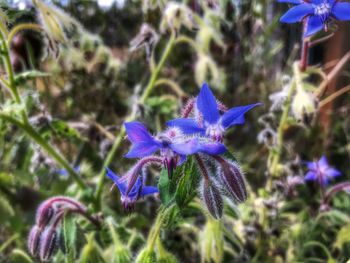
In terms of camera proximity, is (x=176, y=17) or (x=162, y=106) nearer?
(x=176, y=17)

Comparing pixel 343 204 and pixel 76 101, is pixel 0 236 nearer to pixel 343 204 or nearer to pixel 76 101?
pixel 76 101

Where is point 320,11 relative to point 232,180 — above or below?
above

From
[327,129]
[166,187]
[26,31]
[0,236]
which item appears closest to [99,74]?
[26,31]

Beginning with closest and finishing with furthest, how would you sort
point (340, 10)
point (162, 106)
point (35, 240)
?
point (340, 10), point (35, 240), point (162, 106)

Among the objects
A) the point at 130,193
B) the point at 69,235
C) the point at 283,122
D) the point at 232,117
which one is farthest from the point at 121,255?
the point at 283,122

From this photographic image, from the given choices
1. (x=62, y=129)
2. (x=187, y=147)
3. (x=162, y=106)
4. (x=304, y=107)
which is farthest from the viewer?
(x=162, y=106)

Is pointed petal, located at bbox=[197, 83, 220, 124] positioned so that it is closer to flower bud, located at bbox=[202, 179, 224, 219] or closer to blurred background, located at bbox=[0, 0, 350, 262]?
flower bud, located at bbox=[202, 179, 224, 219]

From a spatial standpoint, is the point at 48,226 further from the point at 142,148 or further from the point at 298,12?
the point at 298,12

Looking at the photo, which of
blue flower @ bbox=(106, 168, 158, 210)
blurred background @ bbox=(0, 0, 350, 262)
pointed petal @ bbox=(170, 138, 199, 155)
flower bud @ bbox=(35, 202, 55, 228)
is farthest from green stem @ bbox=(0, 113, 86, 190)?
pointed petal @ bbox=(170, 138, 199, 155)
